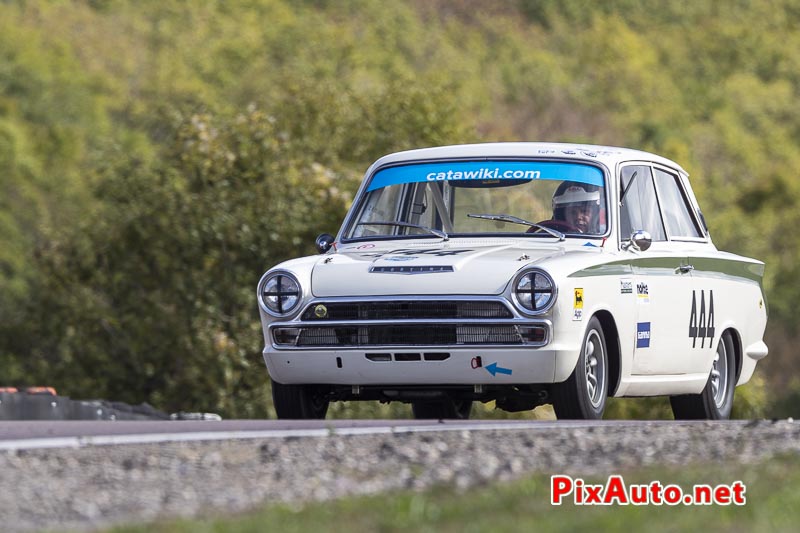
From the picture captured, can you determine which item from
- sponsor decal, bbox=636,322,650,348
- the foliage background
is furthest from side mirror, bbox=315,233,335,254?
the foliage background

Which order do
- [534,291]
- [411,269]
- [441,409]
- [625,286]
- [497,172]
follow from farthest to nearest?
[441,409]
[497,172]
[625,286]
[411,269]
[534,291]

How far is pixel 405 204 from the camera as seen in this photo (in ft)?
37.2

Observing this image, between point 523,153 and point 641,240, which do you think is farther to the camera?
point 523,153

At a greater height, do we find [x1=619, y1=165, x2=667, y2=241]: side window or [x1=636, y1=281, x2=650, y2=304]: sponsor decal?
[x1=619, y1=165, x2=667, y2=241]: side window

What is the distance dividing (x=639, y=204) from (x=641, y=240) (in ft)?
2.49

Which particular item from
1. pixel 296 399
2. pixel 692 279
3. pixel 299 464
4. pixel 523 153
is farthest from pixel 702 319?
pixel 299 464

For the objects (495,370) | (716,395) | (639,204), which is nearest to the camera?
(495,370)

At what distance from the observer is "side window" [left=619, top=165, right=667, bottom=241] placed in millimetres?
11172

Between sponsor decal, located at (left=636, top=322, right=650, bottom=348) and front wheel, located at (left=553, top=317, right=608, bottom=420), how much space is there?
0.39m

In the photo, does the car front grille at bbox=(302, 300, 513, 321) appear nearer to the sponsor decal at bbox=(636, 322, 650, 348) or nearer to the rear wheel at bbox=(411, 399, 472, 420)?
the sponsor decal at bbox=(636, 322, 650, 348)

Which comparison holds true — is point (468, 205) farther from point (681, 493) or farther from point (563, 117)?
point (563, 117)

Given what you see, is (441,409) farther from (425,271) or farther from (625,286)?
(425,271)

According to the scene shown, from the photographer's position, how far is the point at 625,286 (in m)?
10.4

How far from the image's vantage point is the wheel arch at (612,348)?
10.3 meters
